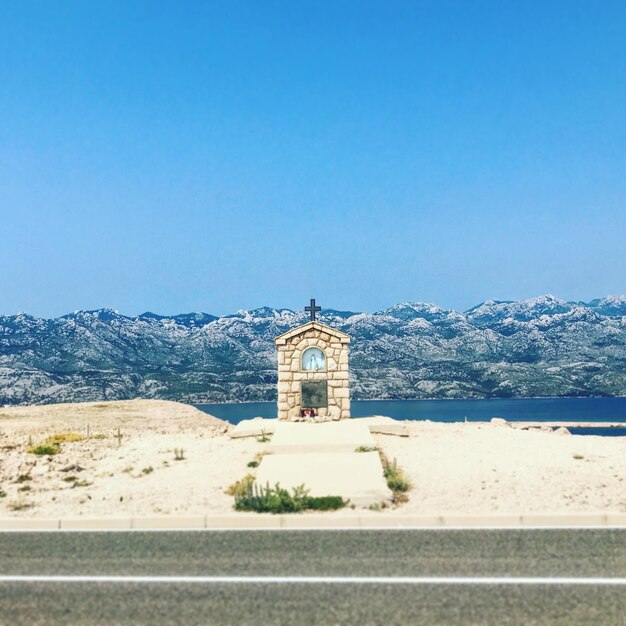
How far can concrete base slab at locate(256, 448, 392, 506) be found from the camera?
14.2 metres

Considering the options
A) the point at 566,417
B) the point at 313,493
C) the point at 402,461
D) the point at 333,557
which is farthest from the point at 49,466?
the point at 566,417

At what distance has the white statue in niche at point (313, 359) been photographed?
2739cm

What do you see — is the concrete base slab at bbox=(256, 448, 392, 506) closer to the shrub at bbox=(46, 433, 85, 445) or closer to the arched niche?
the arched niche

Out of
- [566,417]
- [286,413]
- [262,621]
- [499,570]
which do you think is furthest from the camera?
[566,417]

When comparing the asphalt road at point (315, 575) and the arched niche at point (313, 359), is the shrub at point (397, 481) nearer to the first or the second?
the asphalt road at point (315, 575)

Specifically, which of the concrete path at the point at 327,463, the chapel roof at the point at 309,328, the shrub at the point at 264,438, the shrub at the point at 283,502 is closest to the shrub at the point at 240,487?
the shrub at the point at 283,502

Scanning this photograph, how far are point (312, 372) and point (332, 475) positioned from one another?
11.4m

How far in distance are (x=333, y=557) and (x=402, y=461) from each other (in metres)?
8.61

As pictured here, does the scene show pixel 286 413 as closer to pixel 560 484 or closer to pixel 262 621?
pixel 560 484

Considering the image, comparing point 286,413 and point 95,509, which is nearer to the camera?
point 95,509

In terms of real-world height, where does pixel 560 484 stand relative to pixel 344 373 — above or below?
below

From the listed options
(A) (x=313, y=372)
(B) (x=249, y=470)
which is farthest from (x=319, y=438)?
(A) (x=313, y=372)

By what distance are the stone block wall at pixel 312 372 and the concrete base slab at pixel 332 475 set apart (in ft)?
26.8

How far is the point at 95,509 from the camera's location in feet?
46.1
